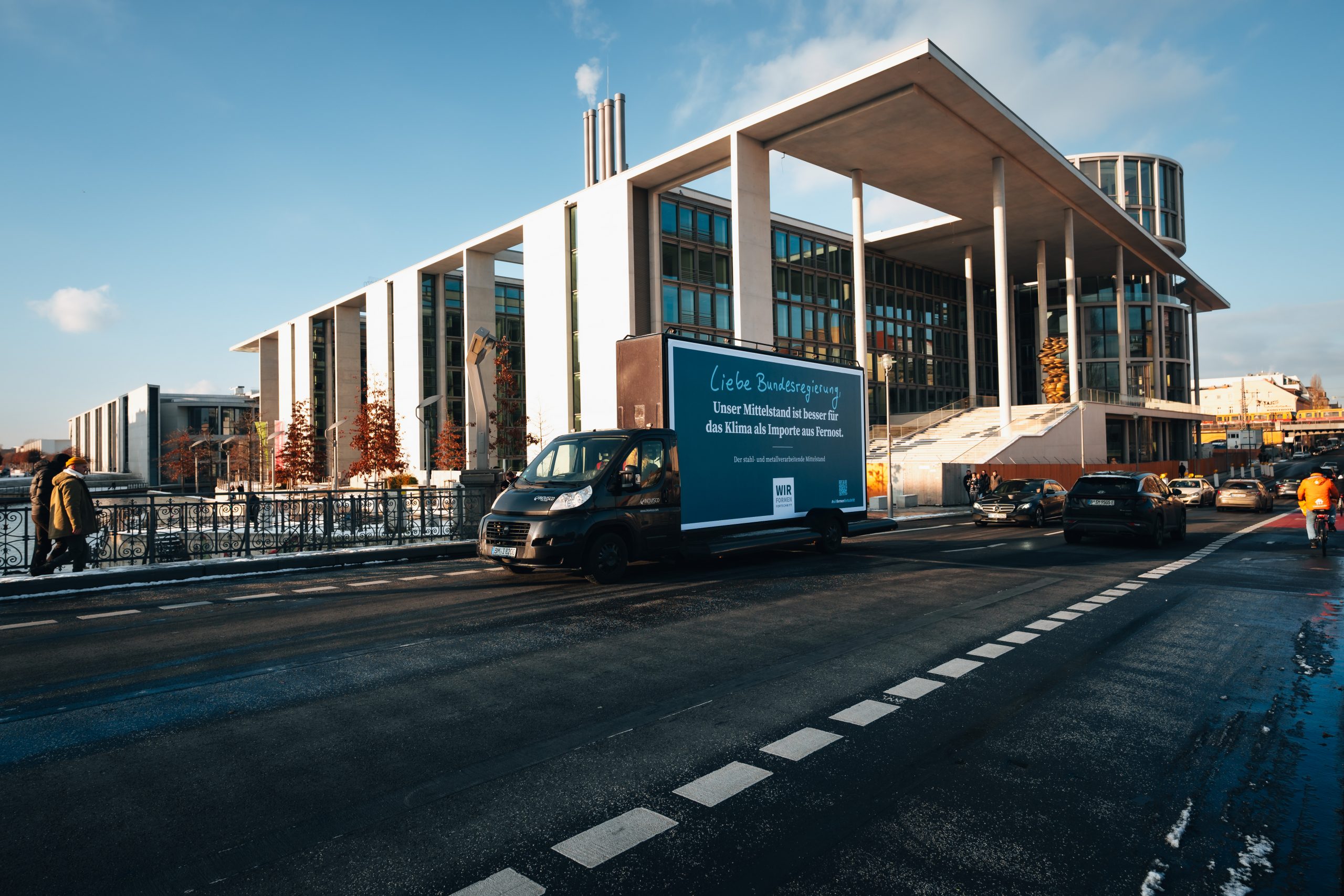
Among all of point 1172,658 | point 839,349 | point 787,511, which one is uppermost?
point 839,349

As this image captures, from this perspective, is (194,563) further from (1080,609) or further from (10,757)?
(1080,609)

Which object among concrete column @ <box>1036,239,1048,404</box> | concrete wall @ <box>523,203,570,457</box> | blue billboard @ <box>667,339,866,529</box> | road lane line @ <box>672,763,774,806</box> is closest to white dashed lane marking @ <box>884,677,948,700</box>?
road lane line @ <box>672,763,774,806</box>

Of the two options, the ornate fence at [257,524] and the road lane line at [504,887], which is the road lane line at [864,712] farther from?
the ornate fence at [257,524]

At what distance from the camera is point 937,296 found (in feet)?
209

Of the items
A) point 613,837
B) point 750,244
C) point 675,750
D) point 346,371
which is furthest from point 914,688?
point 346,371

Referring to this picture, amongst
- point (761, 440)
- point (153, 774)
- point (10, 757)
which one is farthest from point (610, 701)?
point (761, 440)

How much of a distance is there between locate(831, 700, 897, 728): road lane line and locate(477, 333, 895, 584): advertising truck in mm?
5873

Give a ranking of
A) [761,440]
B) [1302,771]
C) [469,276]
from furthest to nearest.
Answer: [469,276]
[761,440]
[1302,771]

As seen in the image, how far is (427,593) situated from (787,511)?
6.60m

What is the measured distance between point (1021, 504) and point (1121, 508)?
7.24 m

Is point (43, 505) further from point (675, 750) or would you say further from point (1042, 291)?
point (1042, 291)

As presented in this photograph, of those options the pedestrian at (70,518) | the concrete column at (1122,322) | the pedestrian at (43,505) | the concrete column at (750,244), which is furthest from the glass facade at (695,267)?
the concrete column at (1122,322)

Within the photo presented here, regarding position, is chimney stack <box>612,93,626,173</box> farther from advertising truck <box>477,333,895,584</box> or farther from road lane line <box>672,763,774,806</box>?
road lane line <box>672,763,774,806</box>

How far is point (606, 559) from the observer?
439 inches
